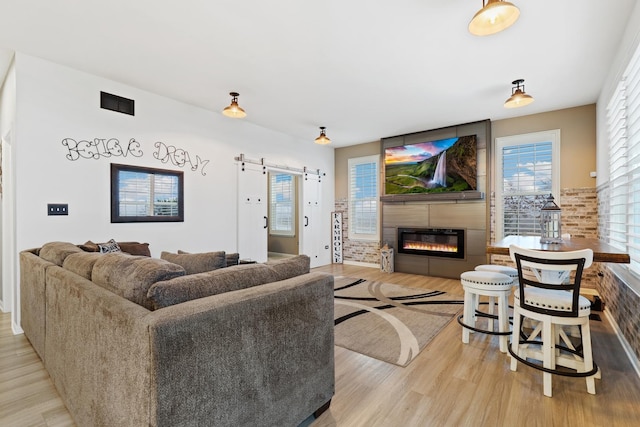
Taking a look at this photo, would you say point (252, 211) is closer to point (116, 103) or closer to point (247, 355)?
point (116, 103)

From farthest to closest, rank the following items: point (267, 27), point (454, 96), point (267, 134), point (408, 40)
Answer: point (267, 134)
point (454, 96)
point (408, 40)
point (267, 27)

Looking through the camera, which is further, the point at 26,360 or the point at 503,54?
the point at 503,54

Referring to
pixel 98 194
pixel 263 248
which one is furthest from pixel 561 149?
pixel 98 194

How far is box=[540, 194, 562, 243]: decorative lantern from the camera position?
2.92 meters

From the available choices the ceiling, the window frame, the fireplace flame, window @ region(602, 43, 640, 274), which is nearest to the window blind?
the ceiling

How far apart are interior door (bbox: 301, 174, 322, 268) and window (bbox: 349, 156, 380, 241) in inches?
31.4

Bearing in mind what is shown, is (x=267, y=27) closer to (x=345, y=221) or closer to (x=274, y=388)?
(x=274, y=388)

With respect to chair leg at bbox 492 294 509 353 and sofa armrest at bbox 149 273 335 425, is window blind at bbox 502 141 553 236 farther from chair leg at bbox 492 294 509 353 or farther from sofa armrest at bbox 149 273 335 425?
sofa armrest at bbox 149 273 335 425

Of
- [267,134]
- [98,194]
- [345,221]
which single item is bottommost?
[345,221]

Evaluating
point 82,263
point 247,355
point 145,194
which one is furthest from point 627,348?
point 145,194

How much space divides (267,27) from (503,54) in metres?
2.42

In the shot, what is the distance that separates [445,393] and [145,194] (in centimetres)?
407

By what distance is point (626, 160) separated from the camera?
2.77 meters

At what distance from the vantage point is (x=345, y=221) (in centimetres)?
723
